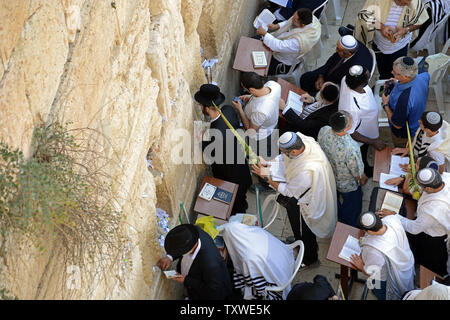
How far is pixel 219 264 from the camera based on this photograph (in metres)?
4.82

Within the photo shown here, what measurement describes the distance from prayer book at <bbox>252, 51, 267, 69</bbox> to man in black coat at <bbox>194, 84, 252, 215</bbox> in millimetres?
1065

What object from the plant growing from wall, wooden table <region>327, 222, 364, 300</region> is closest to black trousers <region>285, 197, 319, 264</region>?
wooden table <region>327, 222, 364, 300</region>

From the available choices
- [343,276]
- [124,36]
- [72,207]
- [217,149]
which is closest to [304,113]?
[217,149]

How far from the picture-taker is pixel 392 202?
5.39 m

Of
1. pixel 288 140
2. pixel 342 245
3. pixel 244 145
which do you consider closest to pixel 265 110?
pixel 244 145

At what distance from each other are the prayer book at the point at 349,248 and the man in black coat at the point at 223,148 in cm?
149

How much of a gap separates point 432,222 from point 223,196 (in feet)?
7.07

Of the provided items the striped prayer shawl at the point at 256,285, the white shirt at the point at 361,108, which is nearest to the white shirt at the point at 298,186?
the white shirt at the point at 361,108

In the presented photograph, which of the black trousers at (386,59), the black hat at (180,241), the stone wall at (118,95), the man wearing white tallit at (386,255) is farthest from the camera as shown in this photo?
the black trousers at (386,59)

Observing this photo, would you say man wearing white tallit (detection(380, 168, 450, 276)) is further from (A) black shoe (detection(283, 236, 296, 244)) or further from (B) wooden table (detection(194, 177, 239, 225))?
(B) wooden table (detection(194, 177, 239, 225))

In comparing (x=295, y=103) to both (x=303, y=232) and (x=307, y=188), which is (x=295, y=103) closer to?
(x=307, y=188)

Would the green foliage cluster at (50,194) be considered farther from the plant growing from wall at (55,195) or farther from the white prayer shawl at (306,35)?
the white prayer shawl at (306,35)

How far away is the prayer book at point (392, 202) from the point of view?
5348 millimetres

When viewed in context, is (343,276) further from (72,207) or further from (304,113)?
(72,207)
